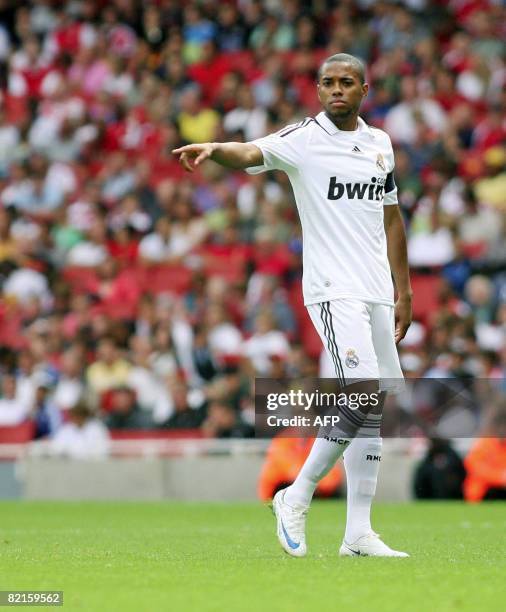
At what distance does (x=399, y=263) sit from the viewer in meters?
7.57

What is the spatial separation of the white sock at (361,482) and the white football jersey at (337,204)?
726 mm

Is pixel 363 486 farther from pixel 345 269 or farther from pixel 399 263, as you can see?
pixel 399 263

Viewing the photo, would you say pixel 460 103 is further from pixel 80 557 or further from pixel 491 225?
pixel 80 557

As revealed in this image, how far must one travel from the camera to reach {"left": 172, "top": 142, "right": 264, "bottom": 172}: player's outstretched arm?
650 centimetres

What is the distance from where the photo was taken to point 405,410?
1452 cm

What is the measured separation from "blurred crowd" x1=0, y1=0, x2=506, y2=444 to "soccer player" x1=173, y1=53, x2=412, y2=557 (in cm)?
769

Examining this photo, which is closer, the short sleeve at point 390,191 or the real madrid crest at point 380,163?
the real madrid crest at point 380,163

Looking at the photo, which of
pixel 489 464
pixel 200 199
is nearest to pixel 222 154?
pixel 489 464

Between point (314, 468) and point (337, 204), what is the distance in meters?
1.32

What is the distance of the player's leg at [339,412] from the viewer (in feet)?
22.7

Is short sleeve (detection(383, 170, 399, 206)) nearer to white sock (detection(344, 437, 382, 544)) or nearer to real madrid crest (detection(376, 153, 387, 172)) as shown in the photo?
real madrid crest (detection(376, 153, 387, 172))

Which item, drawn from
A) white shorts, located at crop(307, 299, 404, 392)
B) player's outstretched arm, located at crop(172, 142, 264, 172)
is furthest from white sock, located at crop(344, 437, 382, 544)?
player's outstretched arm, located at crop(172, 142, 264, 172)

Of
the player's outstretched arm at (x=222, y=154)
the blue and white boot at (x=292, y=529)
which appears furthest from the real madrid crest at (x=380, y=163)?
the blue and white boot at (x=292, y=529)

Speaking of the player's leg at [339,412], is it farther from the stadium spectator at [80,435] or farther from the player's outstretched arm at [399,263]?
the stadium spectator at [80,435]
